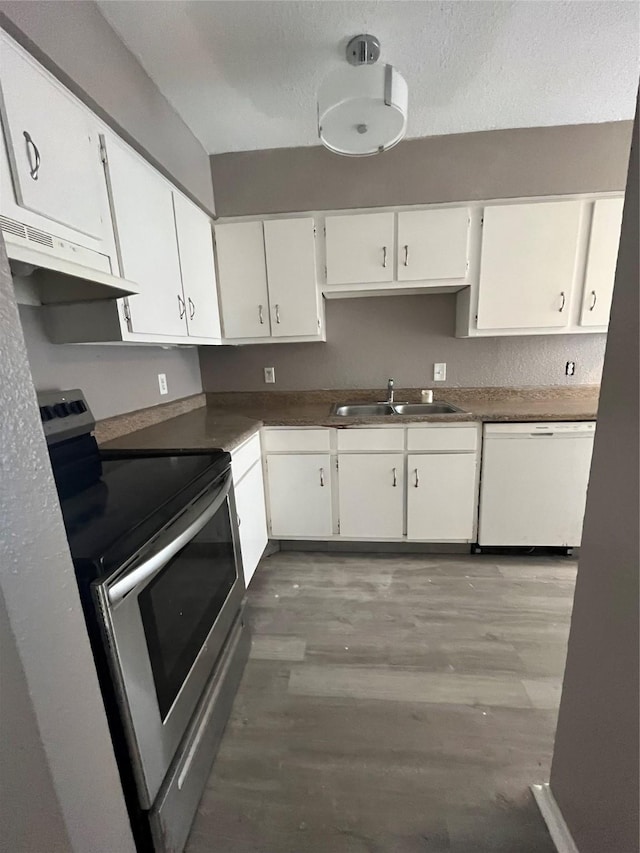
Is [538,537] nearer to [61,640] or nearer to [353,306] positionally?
[353,306]

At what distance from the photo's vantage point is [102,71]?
133 cm

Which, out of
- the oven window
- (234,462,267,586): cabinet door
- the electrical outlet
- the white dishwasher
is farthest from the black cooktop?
the electrical outlet

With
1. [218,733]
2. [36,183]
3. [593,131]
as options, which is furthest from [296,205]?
[218,733]

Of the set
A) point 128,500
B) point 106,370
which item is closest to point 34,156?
point 106,370

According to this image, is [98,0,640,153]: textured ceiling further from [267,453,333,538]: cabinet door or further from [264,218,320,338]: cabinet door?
[267,453,333,538]: cabinet door

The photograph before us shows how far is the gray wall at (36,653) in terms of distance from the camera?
45cm

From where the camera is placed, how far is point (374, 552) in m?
2.41

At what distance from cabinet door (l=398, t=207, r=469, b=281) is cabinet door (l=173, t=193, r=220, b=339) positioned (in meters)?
1.19

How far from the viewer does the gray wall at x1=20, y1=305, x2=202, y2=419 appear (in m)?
1.36

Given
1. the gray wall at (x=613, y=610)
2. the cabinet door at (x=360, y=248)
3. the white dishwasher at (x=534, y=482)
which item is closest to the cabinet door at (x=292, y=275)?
the cabinet door at (x=360, y=248)

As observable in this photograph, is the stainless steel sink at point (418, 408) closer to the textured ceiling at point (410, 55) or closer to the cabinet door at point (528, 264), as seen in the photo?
the cabinet door at point (528, 264)

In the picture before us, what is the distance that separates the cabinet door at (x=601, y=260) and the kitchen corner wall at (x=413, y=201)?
0.16 metres

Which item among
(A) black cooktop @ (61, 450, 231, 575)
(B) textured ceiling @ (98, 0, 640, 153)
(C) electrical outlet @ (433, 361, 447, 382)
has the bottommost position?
(A) black cooktop @ (61, 450, 231, 575)

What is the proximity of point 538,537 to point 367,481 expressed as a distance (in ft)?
3.56
